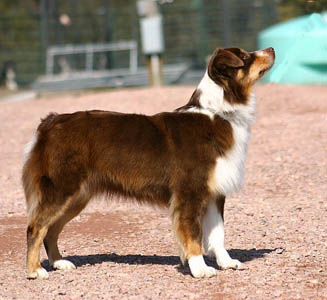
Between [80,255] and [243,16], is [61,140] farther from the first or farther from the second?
[243,16]

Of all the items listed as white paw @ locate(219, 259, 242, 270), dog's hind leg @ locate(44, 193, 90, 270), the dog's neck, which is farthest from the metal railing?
white paw @ locate(219, 259, 242, 270)

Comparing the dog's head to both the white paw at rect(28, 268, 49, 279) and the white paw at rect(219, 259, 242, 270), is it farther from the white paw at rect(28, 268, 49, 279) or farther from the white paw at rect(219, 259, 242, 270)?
the white paw at rect(28, 268, 49, 279)

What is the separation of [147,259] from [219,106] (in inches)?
63.2

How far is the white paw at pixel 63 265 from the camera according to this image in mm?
6582

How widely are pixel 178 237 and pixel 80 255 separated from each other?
1389 mm

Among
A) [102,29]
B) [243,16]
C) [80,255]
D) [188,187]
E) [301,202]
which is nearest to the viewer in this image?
[188,187]

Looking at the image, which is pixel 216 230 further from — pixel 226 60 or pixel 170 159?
pixel 226 60

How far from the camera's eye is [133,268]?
654cm

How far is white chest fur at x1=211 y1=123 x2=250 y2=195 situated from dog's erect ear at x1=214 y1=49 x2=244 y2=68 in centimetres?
49

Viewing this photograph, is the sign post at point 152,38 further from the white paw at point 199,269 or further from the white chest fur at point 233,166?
the white paw at point 199,269

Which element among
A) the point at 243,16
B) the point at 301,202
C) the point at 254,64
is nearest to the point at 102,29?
the point at 243,16

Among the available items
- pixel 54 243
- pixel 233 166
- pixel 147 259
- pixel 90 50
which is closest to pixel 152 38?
pixel 90 50

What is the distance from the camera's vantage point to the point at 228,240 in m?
7.50

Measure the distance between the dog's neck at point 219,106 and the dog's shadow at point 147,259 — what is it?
127 centimetres
